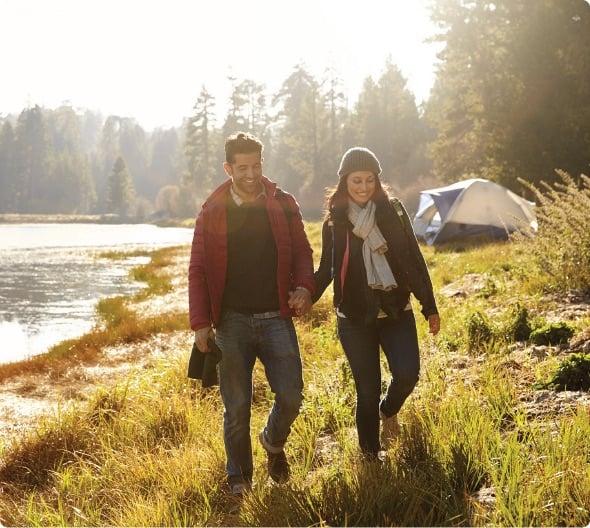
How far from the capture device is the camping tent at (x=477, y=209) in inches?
686

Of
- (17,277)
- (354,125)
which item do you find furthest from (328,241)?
(354,125)

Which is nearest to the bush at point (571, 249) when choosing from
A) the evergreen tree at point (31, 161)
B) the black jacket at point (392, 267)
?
the black jacket at point (392, 267)

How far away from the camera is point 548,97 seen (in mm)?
18812

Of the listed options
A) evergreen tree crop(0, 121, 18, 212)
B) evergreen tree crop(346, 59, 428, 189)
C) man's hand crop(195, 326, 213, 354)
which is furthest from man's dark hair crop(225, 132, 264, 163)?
evergreen tree crop(0, 121, 18, 212)

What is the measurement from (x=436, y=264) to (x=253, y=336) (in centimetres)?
1129

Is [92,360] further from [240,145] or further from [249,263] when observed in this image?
[240,145]

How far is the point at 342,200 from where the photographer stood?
12.9 ft

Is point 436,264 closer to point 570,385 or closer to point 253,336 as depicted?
point 570,385

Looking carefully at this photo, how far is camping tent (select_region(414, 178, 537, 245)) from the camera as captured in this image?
1742 centimetres

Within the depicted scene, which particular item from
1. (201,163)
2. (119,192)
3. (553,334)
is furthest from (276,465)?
(119,192)

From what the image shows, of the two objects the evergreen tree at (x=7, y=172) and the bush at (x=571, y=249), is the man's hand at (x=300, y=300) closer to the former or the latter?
the bush at (x=571, y=249)

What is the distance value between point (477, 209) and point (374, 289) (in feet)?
49.8

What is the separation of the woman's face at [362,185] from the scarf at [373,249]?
A: 75 mm

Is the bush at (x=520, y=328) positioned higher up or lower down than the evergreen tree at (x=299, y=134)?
lower down
